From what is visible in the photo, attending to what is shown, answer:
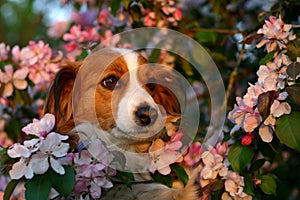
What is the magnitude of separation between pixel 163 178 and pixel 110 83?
20.4 inches

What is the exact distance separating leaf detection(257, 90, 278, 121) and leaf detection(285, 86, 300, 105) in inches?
2.0

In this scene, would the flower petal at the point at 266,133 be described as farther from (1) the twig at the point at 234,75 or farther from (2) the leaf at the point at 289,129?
(1) the twig at the point at 234,75

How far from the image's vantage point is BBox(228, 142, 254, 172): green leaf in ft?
6.40

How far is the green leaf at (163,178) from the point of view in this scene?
202 cm

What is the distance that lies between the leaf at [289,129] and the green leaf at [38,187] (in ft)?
2.39

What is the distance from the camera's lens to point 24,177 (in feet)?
5.74

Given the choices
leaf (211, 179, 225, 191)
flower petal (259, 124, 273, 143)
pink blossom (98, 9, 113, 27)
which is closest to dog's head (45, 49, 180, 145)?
leaf (211, 179, 225, 191)

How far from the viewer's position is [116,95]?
2307mm

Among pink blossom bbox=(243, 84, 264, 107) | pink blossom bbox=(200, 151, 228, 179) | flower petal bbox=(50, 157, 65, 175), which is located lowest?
pink blossom bbox=(200, 151, 228, 179)

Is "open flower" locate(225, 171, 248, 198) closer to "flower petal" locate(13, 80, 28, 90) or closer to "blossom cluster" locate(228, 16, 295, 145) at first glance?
"blossom cluster" locate(228, 16, 295, 145)

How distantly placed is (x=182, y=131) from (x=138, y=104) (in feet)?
0.63

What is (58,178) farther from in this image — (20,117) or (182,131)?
(20,117)

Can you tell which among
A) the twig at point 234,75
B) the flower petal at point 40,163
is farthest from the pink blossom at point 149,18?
the flower petal at point 40,163

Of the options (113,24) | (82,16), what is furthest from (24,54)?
(82,16)
